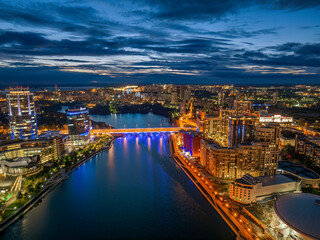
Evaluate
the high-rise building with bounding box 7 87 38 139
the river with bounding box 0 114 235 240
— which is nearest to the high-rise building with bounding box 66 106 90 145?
the high-rise building with bounding box 7 87 38 139

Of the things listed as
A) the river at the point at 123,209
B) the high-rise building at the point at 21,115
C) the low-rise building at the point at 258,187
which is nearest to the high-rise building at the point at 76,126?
the high-rise building at the point at 21,115

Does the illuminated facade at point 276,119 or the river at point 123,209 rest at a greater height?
the illuminated facade at point 276,119

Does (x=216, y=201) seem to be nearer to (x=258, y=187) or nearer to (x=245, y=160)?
(x=258, y=187)

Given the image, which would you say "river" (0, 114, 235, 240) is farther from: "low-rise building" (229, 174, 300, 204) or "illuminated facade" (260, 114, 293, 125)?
"illuminated facade" (260, 114, 293, 125)

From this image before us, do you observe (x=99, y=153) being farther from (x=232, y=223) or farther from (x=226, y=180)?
(x=232, y=223)

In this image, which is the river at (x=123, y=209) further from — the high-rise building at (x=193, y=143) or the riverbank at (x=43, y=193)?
the high-rise building at (x=193, y=143)

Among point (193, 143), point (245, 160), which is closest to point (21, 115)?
point (193, 143)
